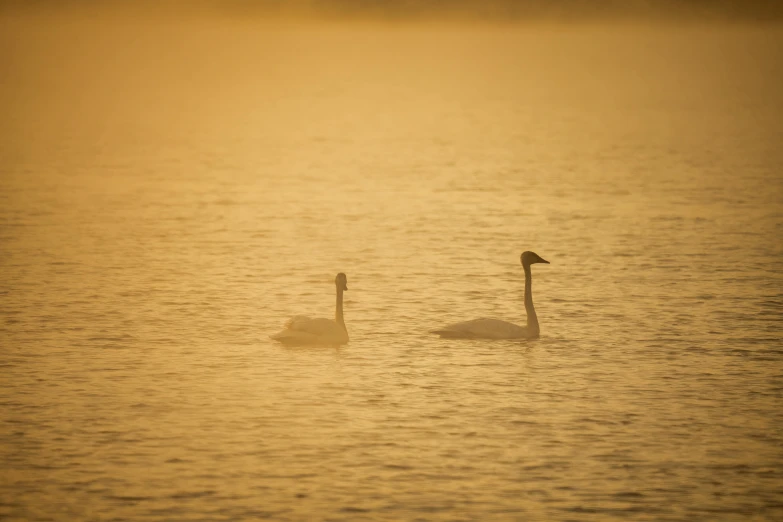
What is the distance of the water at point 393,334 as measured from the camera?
38.2 feet

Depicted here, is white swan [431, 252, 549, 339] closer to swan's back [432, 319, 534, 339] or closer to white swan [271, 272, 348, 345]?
swan's back [432, 319, 534, 339]

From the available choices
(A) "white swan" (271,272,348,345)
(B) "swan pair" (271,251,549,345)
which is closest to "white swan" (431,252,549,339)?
(B) "swan pair" (271,251,549,345)

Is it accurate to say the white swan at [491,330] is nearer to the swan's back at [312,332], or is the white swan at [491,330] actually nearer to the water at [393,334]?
the water at [393,334]

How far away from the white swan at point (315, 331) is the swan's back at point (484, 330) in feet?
3.93

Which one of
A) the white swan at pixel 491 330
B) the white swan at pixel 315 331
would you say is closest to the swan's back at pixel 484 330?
the white swan at pixel 491 330

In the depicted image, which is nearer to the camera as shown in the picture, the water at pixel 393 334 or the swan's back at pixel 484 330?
the water at pixel 393 334

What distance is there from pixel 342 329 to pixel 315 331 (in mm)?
339

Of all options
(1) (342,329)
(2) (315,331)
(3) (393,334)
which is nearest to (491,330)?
(3) (393,334)

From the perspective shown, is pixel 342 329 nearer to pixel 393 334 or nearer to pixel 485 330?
pixel 393 334

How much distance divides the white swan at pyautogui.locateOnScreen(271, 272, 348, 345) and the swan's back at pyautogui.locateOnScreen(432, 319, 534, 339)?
1.20 m

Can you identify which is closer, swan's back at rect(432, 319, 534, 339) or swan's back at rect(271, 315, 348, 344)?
swan's back at rect(271, 315, 348, 344)

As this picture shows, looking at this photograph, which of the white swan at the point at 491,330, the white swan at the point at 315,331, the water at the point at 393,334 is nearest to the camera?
the water at the point at 393,334

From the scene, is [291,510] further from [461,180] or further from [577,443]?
[461,180]

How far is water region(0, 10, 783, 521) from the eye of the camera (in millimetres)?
11633
